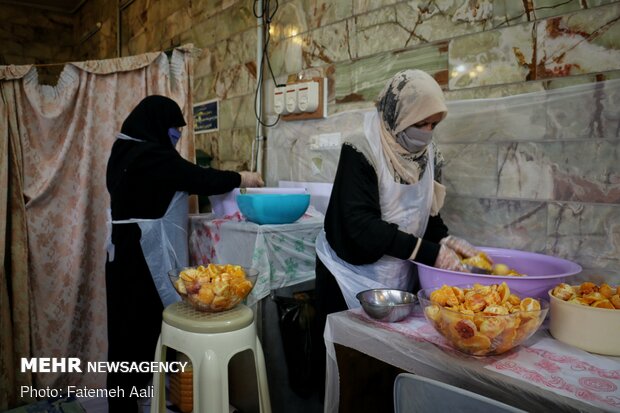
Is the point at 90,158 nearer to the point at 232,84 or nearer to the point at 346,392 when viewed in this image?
the point at 232,84

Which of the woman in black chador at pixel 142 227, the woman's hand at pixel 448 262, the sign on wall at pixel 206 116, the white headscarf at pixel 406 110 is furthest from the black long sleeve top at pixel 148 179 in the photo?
the sign on wall at pixel 206 116

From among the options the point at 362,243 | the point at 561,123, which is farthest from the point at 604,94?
the point at 362,243

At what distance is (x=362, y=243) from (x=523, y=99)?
836 mm

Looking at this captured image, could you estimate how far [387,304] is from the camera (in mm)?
1275

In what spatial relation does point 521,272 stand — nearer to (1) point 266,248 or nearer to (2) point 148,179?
(1) point 266,248

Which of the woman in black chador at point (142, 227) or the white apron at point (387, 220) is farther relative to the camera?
the woman in black chador at point (142, 227)

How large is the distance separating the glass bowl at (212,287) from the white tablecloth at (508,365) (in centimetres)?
39

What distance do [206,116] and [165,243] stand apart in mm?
1562

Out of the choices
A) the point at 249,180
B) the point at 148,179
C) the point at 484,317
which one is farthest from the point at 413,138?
the point at 148,179


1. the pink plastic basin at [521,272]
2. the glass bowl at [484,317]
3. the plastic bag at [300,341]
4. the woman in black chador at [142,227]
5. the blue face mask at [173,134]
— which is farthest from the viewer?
the blue face mask at [173,134]

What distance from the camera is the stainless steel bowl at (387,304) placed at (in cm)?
126

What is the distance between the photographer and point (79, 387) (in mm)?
2670

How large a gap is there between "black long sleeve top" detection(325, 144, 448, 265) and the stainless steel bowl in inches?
4.7

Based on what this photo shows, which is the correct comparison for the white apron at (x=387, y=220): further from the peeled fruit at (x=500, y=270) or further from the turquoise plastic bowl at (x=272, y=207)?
the turquoise plastic bowl at (x=272, y=207)
